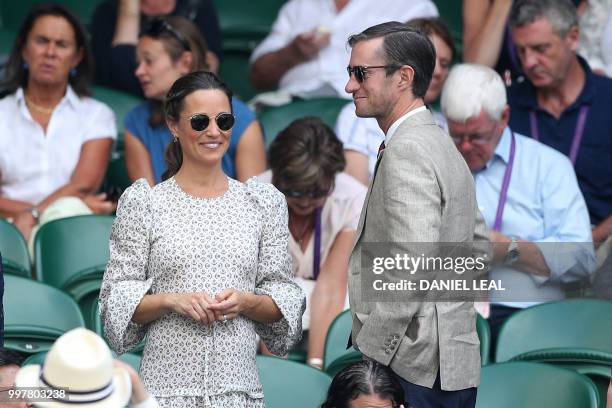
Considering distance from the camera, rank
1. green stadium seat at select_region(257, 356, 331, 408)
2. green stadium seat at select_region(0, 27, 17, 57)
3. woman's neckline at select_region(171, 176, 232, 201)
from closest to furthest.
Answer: woman's neckline at select_region(171, 176, 232, 201) → green stadium seat at select_region(257, 356, 331, 408) → green stadium seat at select_region(0, 27, 17, 57)

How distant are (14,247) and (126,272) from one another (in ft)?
4.99

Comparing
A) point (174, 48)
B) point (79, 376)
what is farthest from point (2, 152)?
point (79, 376)

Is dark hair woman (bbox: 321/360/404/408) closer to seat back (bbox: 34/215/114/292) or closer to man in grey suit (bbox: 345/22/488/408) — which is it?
man in grey suit (bbox: 345/22/488/408)

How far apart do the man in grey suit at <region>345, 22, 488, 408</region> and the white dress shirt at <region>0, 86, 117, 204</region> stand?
256cm

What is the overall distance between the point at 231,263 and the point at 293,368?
2.10 feet

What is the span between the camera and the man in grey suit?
354 cm

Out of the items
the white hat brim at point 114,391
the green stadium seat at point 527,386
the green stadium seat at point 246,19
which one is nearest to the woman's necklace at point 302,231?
the green stadium seat at point 527,386

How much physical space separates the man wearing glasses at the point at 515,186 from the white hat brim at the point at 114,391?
245 cm

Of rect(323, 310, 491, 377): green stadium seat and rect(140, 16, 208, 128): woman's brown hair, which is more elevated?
rect(140, 16, 208, 128): woman's brown hair

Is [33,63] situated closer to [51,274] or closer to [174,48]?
[174,48]

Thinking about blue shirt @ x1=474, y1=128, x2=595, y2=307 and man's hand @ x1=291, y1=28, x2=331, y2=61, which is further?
man's hand @ x1=291, y1=28, x2=331, y2=61

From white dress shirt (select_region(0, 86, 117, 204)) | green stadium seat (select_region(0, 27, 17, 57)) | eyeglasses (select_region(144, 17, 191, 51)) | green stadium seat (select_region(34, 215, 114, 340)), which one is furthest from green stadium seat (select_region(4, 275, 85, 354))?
green stadium seat (select_region(0, 27, 17, 57))

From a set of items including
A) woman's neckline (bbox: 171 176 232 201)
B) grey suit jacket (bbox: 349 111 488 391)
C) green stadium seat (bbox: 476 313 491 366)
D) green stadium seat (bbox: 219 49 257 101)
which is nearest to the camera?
grey suit jacket (bbox: 349 111 488 391)

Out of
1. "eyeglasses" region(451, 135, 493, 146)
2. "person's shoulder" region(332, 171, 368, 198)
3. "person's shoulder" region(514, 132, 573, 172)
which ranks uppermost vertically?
"eyeglasses" region(451, 135, 493, 146)
